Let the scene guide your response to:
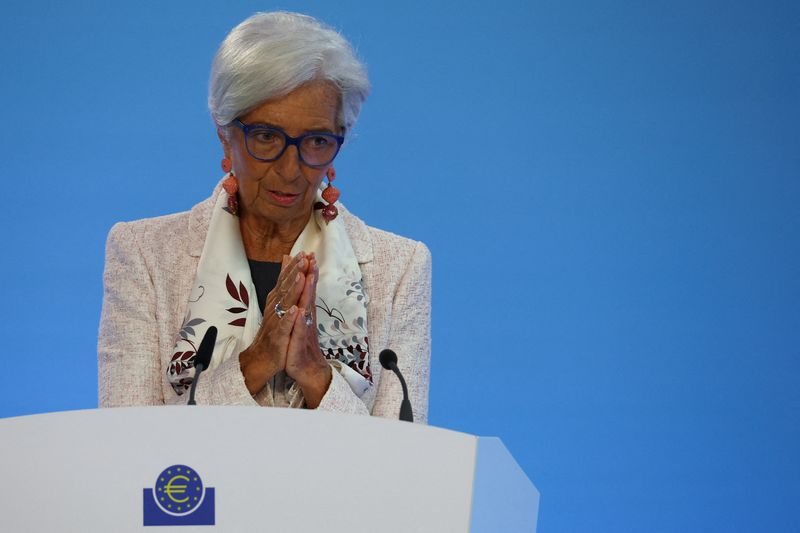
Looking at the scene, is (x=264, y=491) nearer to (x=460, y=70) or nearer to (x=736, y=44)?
(x=460, y=70)

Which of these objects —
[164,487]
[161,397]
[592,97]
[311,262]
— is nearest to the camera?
[164,487]

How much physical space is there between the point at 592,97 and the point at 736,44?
0.43m

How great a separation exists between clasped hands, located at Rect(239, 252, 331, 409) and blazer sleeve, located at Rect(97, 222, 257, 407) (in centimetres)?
4

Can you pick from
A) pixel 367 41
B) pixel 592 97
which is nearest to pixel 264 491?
pixel 367 41

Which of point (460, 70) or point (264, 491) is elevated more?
point (460, 70)

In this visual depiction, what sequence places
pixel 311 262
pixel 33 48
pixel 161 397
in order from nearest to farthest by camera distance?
pixel 311 262 < pixel 161 397 < pixel 33 48

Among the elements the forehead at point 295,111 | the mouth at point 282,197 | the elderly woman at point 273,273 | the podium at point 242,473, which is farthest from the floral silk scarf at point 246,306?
the podium at point 242,473

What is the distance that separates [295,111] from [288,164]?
0.28ft

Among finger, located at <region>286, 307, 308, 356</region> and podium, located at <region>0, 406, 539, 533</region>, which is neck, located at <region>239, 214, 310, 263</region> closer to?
finger, located at <region>286, 307, 308, 356</region>

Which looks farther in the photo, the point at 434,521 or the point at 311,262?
the point at 311,262

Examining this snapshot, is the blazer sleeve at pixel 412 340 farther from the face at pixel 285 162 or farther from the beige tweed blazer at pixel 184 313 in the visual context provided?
the face at pixel 285 162

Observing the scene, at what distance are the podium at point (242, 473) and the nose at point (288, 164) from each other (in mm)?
728

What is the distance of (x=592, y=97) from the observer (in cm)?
308

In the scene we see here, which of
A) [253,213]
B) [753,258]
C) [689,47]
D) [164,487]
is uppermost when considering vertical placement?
[689,47]
